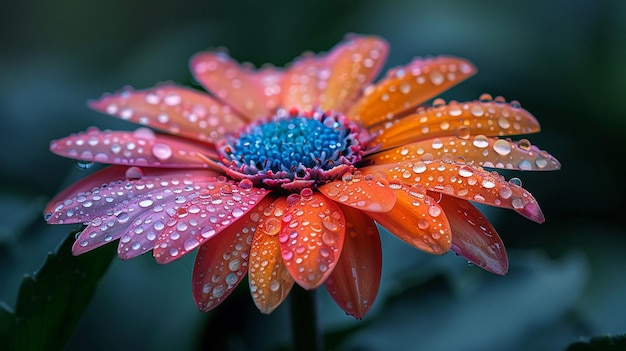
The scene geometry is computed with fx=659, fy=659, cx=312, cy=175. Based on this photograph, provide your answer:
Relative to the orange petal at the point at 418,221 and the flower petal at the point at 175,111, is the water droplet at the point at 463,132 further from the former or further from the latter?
the flower petal at the point at 175,111

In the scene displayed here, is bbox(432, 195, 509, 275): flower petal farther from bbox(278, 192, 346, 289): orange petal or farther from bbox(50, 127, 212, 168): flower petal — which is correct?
bbox(50, 127, 212, 168): flower petal

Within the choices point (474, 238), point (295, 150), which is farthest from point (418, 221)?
point (295, 150)

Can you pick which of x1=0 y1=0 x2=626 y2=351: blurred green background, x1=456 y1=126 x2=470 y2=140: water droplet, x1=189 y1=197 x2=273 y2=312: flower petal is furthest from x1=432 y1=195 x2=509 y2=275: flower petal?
x1=0 y1=0 x2=626 y2=351: blurred green background

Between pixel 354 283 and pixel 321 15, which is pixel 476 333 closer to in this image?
pixel 354 283

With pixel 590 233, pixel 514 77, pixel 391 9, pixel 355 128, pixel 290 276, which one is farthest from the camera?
pixel 391 9

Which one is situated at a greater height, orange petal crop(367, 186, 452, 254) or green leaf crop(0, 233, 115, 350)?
orange petal crop(367, 186, 452, 254)

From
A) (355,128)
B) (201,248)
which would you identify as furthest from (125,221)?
(355,128)

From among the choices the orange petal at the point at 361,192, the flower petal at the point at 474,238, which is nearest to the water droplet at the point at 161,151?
the orange petal at the point at 361,192

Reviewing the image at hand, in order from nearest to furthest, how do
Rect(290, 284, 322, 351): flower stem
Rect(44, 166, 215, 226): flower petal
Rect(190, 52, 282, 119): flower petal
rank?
Rect(44, 166, 215, 226): flower petal < Rect(290, 284, 322, 351): flower stem < Rect(190, 52, 282, 119): flower petal

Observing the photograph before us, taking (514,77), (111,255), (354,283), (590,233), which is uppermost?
(354,283)
